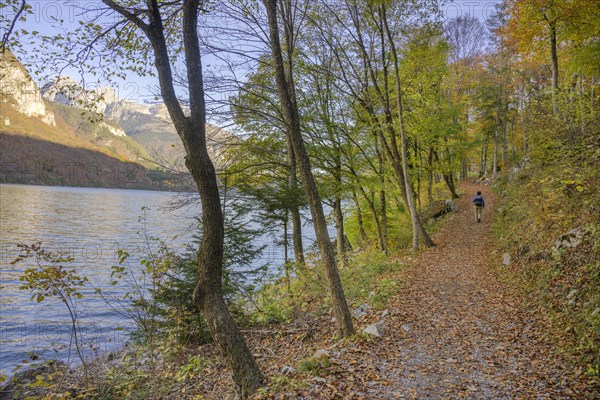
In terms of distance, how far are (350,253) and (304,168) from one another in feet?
44.4

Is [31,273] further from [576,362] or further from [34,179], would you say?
[34,179]

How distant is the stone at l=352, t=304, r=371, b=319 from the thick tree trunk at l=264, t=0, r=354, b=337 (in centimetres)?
149

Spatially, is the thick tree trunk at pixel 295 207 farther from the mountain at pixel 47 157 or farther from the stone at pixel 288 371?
the mountain at pixel 47 157

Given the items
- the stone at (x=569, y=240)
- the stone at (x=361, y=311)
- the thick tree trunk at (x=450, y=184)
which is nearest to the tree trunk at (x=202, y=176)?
the stone at (x=361, y=311)

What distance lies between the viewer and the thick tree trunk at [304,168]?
586 centimetres

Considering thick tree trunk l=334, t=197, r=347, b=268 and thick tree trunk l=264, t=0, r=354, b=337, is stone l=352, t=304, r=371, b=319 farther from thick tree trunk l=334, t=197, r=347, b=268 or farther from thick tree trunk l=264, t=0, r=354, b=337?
thick tree trunk l=334, t=197, r=347, b=268

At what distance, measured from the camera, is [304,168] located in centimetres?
603

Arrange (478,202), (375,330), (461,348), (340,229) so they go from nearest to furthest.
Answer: (461,348)
(375,330)
(340,229)
(478,202)

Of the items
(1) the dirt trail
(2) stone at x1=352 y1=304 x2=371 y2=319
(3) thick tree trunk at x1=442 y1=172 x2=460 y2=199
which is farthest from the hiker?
(2) stone at x1=352 y1=304 x2=371 y2=319

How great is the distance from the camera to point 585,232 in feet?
24.1

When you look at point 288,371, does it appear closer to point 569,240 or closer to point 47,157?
point 569,240

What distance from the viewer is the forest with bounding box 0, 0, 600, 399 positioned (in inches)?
196

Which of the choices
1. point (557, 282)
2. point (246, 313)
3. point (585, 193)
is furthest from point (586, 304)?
point (246, 313)

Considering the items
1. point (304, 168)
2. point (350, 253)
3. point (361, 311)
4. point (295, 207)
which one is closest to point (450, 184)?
point (350, 253)
